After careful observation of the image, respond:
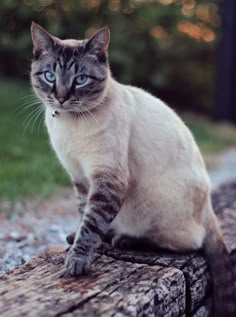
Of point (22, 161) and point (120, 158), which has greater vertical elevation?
point (120, 158)

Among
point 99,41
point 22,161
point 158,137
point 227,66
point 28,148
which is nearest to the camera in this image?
point 99,41

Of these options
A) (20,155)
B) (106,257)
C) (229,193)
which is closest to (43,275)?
(106,257)

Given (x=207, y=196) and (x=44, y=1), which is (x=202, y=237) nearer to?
(x=207, y=196)

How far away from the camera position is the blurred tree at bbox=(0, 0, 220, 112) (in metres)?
10.3

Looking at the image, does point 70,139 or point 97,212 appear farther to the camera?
point 70,139

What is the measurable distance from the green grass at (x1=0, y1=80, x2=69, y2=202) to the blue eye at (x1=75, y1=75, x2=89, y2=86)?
0.93 metres

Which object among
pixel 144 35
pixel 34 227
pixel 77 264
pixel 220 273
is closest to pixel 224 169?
pixel 34 227

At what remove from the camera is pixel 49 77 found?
240 cm

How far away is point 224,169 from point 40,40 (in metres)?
4.18

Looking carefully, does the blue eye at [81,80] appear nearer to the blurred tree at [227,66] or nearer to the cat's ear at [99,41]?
the cat's ear at [99,41]

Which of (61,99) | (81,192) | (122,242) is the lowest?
(122,242)

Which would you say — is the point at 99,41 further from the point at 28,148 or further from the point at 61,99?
the point at 28,148

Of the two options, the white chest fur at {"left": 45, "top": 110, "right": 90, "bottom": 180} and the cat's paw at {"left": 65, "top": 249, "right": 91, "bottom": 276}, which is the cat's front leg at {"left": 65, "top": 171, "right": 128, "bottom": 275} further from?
the white chest fur at {"left": 45, "top": 110, "right": 90, "bottom": 180}

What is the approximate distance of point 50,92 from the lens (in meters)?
2.38
